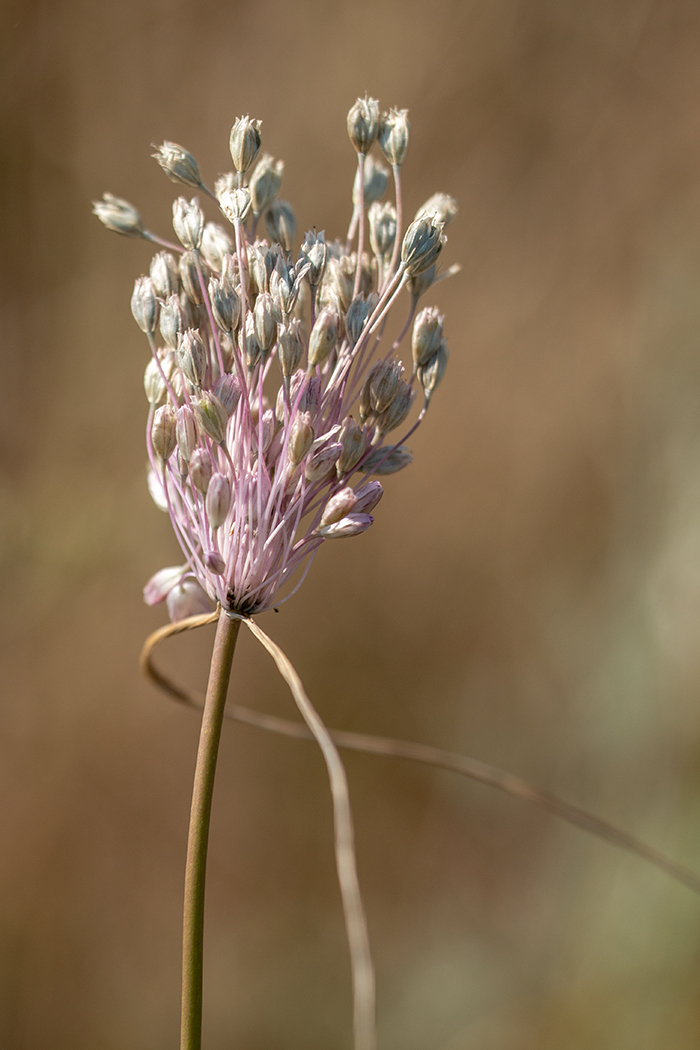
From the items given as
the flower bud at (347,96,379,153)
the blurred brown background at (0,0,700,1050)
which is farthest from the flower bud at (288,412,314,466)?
the blurred brown background at (0,0,700,1050)

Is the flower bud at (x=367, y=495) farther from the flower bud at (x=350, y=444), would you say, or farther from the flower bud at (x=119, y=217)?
the flower bud at (x=119, y=217)

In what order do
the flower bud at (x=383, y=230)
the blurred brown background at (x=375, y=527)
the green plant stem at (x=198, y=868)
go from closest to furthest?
1. the green plant stem at (x=198, y=868)
2. the flower bud at (x=383, y=230)
3. the blurred brown background at (x=375, y=527)

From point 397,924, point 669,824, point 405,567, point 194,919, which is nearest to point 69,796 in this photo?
point 397,924

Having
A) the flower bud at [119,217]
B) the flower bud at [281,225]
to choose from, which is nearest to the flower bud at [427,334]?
the flower bud at [281,225]

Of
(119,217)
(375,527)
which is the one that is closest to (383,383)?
(119,217)

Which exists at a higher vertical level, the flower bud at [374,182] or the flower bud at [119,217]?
the flower bud at [374,182]

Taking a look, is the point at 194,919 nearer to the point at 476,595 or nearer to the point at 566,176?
Result: the point at 476,595

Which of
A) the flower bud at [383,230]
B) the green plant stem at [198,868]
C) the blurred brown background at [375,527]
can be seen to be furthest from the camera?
the blurred brown background at [375,527]

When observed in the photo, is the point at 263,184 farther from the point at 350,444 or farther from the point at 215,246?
the point at 350,444
